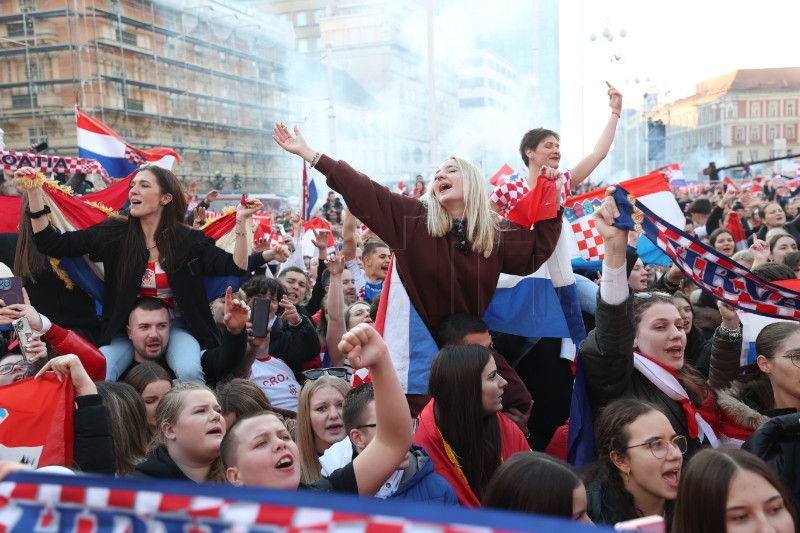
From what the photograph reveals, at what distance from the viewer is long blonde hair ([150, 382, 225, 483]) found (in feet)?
10.5

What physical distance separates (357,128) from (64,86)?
63.0ft

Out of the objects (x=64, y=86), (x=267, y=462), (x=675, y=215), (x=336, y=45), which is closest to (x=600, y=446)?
(x=267, y=462)

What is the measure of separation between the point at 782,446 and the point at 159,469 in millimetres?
2253

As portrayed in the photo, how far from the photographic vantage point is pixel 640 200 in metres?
6.51

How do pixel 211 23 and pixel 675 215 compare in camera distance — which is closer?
pixel 675 215

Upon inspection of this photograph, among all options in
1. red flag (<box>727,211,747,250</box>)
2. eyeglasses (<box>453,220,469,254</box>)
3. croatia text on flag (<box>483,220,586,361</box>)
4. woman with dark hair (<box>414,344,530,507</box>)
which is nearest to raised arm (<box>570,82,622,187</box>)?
croatia text on flag (<box>483,220,586,361</box>)

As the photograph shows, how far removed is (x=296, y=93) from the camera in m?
43.3

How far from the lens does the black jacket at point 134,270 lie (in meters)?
4.70

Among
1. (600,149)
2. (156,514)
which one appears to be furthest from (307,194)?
(156,514)

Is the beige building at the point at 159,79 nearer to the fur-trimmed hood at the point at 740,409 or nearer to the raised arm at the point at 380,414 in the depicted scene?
the fur-trimmed hood at the point at 740,409

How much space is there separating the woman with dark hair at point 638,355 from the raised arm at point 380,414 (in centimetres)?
112

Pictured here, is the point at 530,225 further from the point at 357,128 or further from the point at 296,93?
the point at 357,128

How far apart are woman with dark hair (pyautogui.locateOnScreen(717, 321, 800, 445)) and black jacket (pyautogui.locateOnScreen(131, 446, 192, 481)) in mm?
2261

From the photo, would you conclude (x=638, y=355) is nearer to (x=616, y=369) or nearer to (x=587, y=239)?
(x=616, y=369)
